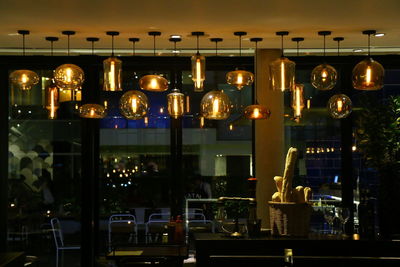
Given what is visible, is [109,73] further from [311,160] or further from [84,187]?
[311,160]

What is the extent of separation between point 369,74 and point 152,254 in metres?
2.62

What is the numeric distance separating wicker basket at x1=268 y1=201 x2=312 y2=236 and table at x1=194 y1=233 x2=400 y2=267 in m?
0.19

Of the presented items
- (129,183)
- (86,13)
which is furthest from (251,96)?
(86,13)

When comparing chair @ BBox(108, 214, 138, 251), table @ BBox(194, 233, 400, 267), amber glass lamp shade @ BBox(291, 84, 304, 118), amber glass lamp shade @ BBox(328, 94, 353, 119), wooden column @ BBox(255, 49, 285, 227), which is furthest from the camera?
chair @ BBox(108, 214, 138, 251)

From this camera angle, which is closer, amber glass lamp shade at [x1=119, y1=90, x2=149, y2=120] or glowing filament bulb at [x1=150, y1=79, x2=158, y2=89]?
glowing filament bulb at [x1=150, y1=79, x2=158, y2=89]

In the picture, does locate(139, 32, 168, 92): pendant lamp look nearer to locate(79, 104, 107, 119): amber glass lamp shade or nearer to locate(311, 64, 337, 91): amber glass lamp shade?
locate(79, 104, 107, 119): amber glass lamp shade

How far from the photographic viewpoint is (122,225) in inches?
385

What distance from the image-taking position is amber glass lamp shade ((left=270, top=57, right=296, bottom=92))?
7.46m

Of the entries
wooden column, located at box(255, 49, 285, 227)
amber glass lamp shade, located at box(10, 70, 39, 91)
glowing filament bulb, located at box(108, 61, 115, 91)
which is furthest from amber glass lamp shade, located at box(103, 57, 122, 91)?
wooden column, located at box(255, 49, 285, 227)

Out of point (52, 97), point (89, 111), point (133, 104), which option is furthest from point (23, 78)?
point (52, 97)

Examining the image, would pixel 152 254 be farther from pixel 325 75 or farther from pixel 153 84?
pixel 325 75

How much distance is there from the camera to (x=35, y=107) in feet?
32.3

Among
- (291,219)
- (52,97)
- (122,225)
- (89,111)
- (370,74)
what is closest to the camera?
(291,219)

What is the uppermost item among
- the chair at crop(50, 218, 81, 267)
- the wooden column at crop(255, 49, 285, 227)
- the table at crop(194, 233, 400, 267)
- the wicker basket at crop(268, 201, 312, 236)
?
the wooden column at crop(255, 49, 285, 227)
